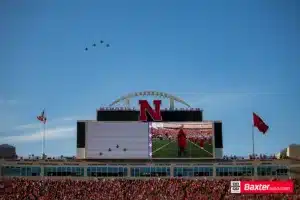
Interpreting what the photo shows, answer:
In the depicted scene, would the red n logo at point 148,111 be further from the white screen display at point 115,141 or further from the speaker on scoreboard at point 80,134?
the speaker on scoreboard at point 80,134

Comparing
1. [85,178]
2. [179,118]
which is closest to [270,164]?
[179,118]

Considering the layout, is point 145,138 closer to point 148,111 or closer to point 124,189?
point 148,111

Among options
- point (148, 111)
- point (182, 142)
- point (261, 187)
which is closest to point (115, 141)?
point (148, 111)

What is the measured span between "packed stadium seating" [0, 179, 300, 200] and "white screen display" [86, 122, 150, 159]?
13.0 ft

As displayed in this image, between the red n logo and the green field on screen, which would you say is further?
the red n logo

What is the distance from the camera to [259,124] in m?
91.7

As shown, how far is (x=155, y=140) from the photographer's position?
305 ft

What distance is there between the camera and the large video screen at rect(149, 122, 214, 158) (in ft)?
304

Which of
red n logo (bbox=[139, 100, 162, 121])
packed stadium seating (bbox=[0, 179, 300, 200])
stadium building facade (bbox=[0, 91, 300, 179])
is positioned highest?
red n logo (bbox=[139, 100, 162, 121])

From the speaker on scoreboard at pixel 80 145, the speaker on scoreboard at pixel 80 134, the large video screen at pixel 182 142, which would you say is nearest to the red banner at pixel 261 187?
the large video screen at pixel 182 142

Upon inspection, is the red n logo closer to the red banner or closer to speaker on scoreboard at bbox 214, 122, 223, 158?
speaker on scoreboard at bbox 214, 122, 223, 158

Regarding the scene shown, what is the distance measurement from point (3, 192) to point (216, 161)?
3085 centimetres

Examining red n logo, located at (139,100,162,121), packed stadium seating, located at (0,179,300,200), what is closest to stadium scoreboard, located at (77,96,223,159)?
red n logo, located at (139,100,162,121)

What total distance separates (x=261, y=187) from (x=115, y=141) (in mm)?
22136
